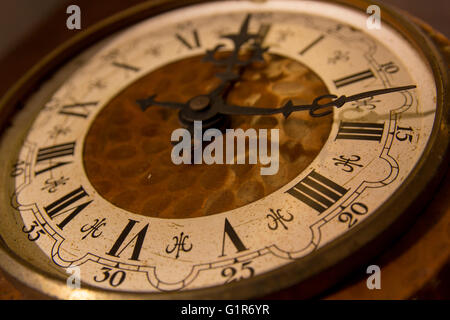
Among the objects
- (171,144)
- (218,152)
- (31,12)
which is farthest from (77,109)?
(31,12)

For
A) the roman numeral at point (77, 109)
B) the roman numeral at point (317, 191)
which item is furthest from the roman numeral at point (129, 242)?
the roman numeral at point (77, 109)

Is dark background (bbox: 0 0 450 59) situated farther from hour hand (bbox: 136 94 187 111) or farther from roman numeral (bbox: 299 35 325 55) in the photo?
hour hand (bbox: 136 94 187 111)

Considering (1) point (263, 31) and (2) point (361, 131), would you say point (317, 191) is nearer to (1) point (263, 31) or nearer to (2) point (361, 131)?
(2) point (361, 131)

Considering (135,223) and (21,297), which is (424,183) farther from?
(21,297)

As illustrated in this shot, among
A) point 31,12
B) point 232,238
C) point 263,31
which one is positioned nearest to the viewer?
point 232,238

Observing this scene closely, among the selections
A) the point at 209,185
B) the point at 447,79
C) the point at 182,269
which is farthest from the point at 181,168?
the point at 447,79

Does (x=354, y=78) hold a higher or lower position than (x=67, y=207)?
higher

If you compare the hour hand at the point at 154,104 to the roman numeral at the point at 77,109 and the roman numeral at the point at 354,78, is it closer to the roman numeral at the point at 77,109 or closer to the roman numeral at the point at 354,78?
the roman numeral at the point at 77,109
